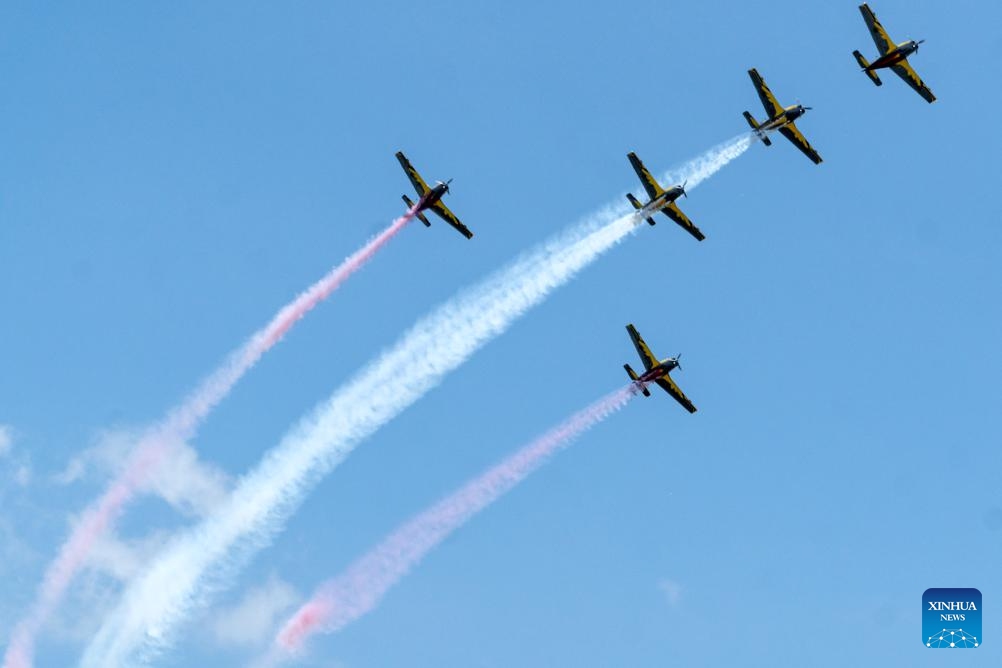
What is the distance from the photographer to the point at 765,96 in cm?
13338

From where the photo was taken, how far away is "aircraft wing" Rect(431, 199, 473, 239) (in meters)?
137

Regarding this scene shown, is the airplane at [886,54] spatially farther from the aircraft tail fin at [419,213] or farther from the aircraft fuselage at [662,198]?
the aircraft tail fin at [419,213]

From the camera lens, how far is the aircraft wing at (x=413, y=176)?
13500 cm

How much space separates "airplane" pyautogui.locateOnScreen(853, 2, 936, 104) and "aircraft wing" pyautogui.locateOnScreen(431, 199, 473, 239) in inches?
1479

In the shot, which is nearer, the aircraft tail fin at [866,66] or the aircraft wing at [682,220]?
the aircraft tail fin at [866,66]

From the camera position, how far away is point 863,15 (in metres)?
133

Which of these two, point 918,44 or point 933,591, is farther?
point 918,44

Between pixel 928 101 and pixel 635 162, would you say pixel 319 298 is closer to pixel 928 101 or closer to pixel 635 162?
pixel 635 162

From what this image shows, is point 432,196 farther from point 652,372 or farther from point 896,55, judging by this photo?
point 896,55

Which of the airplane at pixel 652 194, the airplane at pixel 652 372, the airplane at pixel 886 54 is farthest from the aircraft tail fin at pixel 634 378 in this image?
the airplane at pixel 886 54

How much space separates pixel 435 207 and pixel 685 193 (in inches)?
863

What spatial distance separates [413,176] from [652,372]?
26962 millimetres

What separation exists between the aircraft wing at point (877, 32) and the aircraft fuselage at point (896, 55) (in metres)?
0.46

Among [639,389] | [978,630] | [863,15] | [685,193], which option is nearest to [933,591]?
[978,630]
